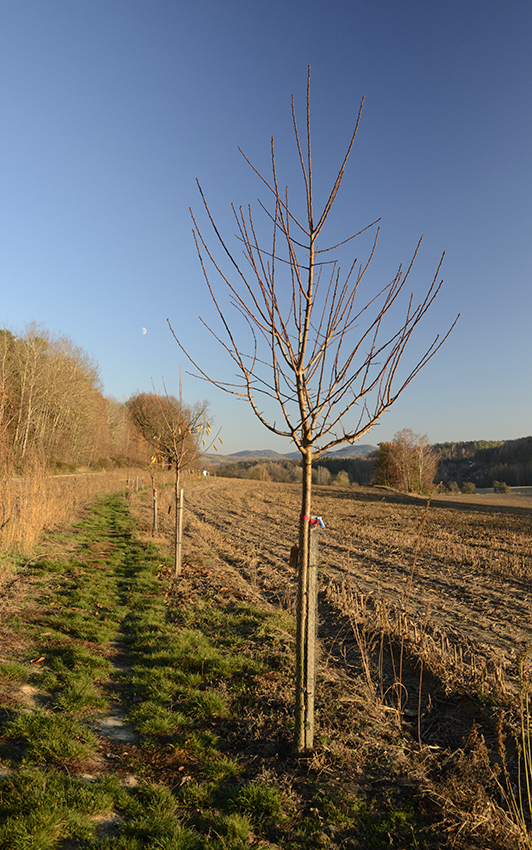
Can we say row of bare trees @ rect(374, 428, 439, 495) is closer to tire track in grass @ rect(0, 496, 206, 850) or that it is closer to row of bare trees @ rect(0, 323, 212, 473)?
row of bare trees @ rect(0, 323, 212, 473)

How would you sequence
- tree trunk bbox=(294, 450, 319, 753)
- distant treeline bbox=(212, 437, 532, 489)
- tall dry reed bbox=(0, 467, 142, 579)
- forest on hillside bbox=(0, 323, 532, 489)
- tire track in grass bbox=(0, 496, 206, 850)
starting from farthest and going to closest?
distant treeline bbox=(212, 437, 532, 489)
forest on hillside bbox=(0, 323, 532, 489)
tall dry reed bbox=(0, 467, 142, 579)
tree trunk bbox=(294, 450, 319, 753)
tire track in grass bbox=(0, 496, 206, 850)

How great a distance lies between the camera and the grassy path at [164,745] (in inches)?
113

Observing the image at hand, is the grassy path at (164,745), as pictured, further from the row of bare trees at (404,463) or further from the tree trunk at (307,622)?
the row of bare trees at (404,463)

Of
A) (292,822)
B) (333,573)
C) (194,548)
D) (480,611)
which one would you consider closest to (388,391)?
(292,822)

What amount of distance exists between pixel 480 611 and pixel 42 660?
7.13 meters

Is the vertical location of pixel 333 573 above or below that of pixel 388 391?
below

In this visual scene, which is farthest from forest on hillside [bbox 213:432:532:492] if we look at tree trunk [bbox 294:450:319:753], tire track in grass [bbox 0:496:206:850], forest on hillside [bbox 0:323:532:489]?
tree trunk [bbox 294:450:319:753]

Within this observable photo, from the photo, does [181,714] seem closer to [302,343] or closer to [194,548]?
[302,343]

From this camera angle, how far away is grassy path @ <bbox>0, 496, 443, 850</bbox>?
2881mm

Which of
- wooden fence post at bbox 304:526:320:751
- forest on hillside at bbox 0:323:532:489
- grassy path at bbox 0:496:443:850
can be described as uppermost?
forest on hillside at bbox 0:323:532:489

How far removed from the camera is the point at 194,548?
1310 centimetres

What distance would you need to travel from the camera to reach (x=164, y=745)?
12.6 ft

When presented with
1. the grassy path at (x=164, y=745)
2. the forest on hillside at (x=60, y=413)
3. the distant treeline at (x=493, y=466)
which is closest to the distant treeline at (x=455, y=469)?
the distant treeline at (x=493, y=466)

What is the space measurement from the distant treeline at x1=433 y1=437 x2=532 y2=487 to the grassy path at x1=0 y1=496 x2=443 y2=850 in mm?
71642
